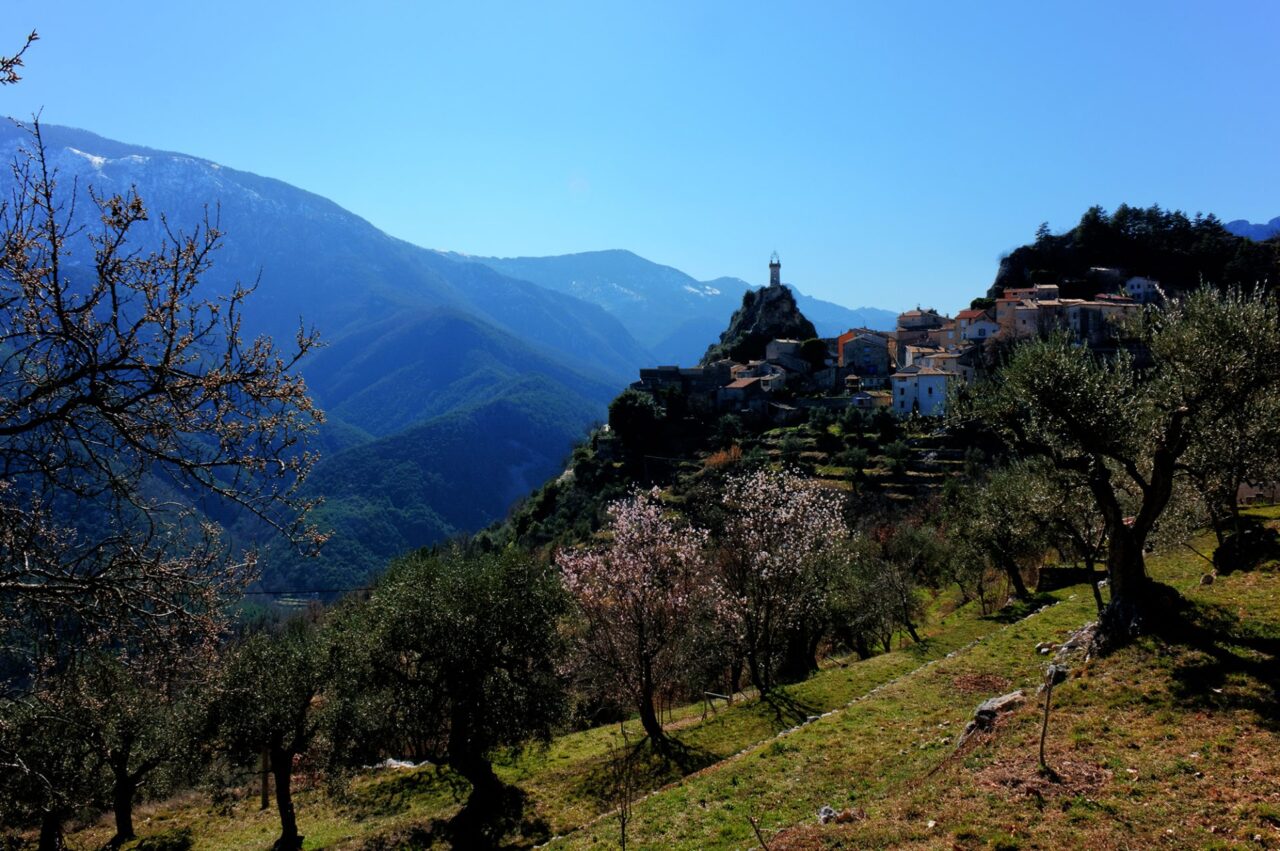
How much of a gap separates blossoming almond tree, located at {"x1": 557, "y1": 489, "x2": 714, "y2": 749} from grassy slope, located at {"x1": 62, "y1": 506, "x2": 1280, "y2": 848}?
282cm

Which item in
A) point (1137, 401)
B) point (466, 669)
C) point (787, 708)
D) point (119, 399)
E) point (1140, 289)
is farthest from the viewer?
Answer: point (1140, 289)

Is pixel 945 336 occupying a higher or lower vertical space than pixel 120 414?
higher

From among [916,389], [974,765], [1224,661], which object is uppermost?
[916,389]

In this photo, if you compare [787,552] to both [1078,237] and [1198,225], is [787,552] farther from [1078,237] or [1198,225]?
[1198,225]

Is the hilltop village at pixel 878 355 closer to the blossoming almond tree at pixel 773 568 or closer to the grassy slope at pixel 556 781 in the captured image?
the blossoming almond tree at pixel 773 568

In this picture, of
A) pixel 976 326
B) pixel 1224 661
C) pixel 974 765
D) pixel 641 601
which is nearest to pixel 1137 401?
pixel 1224 661

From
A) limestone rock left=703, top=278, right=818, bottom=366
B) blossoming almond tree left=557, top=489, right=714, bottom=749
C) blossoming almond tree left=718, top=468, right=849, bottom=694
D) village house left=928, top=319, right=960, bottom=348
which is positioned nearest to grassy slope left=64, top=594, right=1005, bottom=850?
blossoming almond tree left=557, top=489, right=714, bottom=749

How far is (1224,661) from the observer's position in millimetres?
13344

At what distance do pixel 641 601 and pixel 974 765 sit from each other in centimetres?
1370

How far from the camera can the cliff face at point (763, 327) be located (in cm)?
13538

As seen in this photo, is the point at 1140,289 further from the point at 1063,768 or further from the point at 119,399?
the point at 119,399

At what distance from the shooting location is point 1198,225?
11788cm

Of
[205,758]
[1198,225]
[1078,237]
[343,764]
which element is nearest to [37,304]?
[343,764]

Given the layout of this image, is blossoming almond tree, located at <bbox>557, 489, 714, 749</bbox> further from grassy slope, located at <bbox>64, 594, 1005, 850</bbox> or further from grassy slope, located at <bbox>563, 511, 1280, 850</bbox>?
grassy slope, located at <bbox>563, 511, 1280, 850</bbox>
